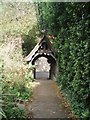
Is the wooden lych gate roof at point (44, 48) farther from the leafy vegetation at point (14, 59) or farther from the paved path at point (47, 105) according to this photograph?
the paved path at point (47, 105)

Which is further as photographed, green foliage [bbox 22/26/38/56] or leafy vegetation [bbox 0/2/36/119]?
green foliage [bbox 22/26/38/56]

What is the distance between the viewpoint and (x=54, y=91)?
14109 millimetres

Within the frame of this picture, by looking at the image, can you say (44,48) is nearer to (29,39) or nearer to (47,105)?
(29,39)

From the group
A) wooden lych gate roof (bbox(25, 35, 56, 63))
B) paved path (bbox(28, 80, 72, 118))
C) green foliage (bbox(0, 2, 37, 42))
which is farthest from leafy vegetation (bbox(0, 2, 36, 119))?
wooden lych gate roof (bbox(25, 35, 56, 63))

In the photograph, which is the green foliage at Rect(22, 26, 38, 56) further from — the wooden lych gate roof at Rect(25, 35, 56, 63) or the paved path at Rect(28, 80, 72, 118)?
the paved path at Rect(28, 80, 72, 118)

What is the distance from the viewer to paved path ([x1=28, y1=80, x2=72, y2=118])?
30.2ft

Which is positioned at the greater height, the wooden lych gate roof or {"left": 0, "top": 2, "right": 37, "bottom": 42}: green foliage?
{"left": 0, "top": 2, "right": 37, "bottom": 42}: green foliage

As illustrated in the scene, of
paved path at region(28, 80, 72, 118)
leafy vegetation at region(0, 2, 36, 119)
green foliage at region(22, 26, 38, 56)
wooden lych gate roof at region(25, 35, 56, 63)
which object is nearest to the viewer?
leafy vegetation at region(0, 2, 36, 119)

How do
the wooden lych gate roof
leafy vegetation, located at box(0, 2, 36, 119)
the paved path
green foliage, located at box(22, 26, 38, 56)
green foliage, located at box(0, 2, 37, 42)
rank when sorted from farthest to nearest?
green foliage, located at box(22, 26, 38, 56) → the wooden lych gate roof → green foliage, located at box(0, 2, 37, 42) → the paved path → leafy vegetation, located at box(0, 2, 36, 119)

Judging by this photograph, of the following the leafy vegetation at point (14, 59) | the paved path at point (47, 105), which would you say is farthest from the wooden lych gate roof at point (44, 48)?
the paved path at point (47, 105)

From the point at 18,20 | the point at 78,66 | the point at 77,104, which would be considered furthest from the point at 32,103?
the point at 18,20

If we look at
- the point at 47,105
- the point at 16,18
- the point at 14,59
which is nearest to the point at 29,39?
the point at 16,18

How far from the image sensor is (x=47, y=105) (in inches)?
416

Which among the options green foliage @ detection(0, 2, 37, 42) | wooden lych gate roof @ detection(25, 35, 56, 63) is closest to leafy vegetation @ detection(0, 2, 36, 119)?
green foliage @ detection(0, 2, 37, 42)
